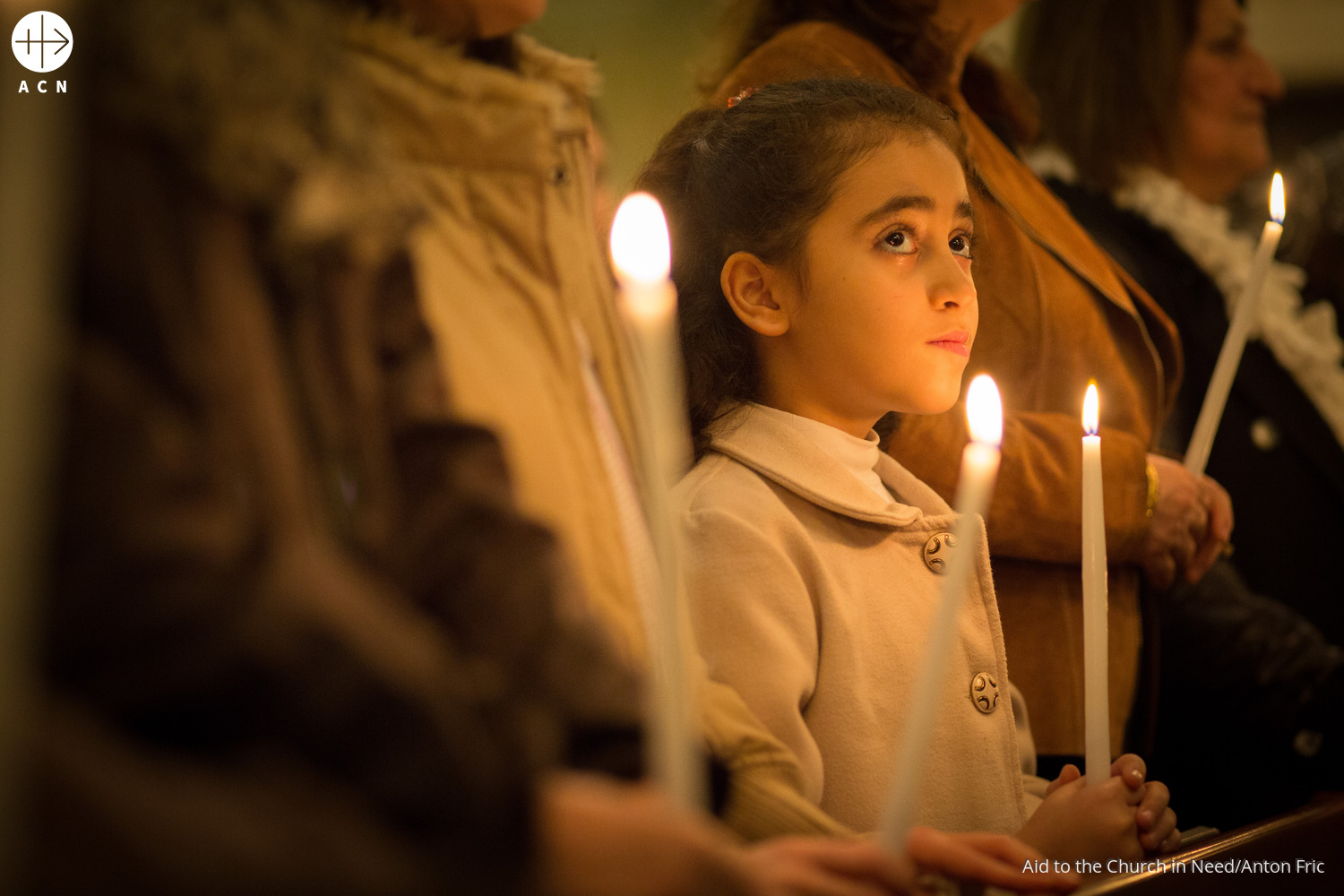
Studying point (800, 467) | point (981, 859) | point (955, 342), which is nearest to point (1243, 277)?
point (955, 342)

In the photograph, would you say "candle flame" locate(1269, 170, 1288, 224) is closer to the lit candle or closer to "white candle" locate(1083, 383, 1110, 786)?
"white candle" locate(1083, 383, 1110, 786)

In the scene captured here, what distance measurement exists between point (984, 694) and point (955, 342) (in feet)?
0.75

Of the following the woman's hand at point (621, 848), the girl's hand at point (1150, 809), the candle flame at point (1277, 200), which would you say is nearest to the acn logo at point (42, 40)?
the woman's hand at point (621, 848)

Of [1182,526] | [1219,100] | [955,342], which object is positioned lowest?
[1182,526]

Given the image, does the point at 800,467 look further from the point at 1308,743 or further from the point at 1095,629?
the point at 1308,743

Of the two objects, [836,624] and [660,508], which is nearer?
[660,508]

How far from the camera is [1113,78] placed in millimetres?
1433

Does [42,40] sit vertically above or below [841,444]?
above

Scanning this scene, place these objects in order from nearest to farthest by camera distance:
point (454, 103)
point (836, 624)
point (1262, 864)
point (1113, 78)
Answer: point (454, 103)
point (836, 624)
point (1262, 864)
point (1113, 78)

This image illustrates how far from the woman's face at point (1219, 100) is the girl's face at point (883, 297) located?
0.89 metres

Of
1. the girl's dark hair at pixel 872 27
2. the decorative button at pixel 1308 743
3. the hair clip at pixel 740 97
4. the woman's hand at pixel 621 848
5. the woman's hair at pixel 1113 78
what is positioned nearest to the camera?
the woman's hand at pixel 621 848

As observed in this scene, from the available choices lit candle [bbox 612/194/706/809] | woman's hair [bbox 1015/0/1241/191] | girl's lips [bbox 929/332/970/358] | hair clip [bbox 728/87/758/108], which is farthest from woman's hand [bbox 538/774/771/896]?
woman's hair [bbox 1015/0/1241/191]

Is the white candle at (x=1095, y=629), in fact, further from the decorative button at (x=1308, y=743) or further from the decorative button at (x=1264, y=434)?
the decorative button at (x=1264, y=434)

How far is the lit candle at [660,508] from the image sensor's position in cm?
45
